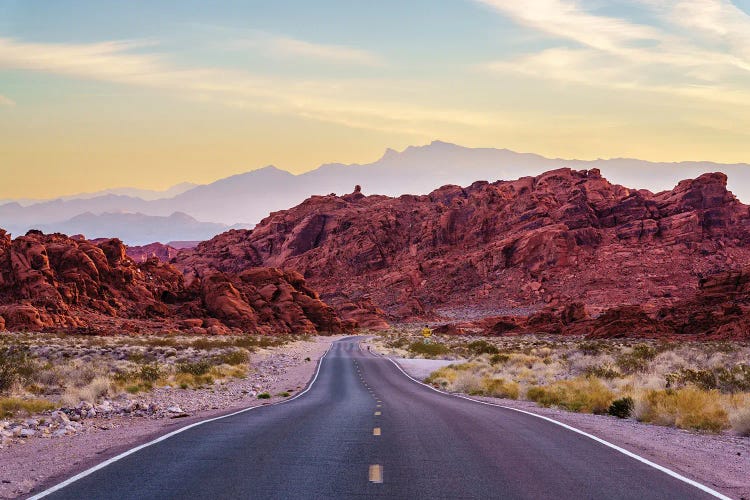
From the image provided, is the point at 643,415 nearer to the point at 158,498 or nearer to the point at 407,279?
the point at 158,498

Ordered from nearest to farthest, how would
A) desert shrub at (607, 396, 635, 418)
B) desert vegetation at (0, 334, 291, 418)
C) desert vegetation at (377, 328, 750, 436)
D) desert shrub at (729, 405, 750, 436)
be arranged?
desert shrub at (729, 405, 750, 436)
desert vegetation at (377, 328, 750, 436)
desert shrub at (607, 396, 635, 418)
desert vegetation at (0, 334, 291, 418)

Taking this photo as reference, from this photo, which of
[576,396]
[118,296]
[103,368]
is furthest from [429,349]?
[576,396]

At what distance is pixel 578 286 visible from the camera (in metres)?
127

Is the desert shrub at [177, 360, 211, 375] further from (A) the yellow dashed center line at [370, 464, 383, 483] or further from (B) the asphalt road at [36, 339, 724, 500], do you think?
(A) the yellow dashed center line at [370, 464, 383, 483]

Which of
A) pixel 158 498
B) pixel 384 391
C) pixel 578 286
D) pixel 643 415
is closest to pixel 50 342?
pixel 384 391

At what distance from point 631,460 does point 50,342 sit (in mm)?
51538

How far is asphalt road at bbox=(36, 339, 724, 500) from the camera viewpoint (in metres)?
9.11

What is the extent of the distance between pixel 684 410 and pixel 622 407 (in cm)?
227

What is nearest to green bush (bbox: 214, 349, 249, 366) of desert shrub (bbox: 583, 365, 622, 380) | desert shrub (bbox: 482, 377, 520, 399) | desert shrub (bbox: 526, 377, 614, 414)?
desert shrub (bbox: 482, 377, 520, 399)

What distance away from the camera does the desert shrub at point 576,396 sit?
70.8ft

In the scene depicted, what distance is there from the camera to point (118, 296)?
287 ft

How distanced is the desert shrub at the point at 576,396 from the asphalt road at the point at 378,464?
444cm

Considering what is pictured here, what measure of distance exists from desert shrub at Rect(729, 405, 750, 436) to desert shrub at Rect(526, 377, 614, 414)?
4.92 metres

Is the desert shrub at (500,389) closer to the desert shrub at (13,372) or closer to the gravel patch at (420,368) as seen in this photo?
the gravel patch at (420,368)
